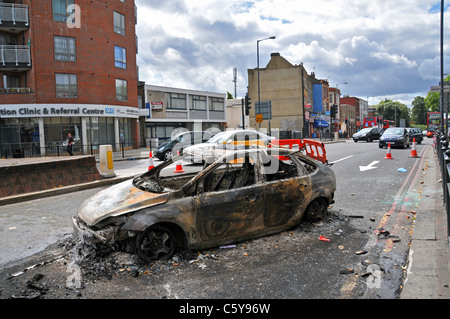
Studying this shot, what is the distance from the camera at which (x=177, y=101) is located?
4291 centimetres

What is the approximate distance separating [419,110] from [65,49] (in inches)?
5818

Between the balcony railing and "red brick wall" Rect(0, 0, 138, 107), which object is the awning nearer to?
"red brick wall" Rect(0, 0, 138, 107)

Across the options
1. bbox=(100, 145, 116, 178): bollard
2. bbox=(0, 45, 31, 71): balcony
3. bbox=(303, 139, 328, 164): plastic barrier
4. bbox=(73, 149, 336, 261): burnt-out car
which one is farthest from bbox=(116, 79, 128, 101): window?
bbox=(73, 149, 336, 261): burnt-out car

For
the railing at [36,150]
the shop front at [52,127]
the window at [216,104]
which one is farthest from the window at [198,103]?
the railing at [36,150]

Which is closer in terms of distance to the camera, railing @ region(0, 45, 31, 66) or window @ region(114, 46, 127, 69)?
railing @ region(0, 45, 31, 66)

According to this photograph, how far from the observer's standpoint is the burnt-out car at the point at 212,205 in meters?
4.40

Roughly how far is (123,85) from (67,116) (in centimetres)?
599

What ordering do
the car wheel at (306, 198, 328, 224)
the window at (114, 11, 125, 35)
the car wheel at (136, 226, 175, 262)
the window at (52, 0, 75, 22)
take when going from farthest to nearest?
the window at (114, 11, 125, 35)
the window at (52, 0, 75, 22)
the car wheel at (306, 198, 328, 224)
the car wheel at (136, 226, 175, 262)

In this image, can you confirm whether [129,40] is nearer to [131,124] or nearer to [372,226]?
[131,124]

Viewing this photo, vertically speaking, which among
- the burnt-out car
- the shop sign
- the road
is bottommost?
the road

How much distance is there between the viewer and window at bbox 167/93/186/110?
42031mm

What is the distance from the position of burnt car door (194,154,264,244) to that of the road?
22 centimetres

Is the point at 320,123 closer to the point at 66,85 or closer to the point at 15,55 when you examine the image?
the point at 66,85
